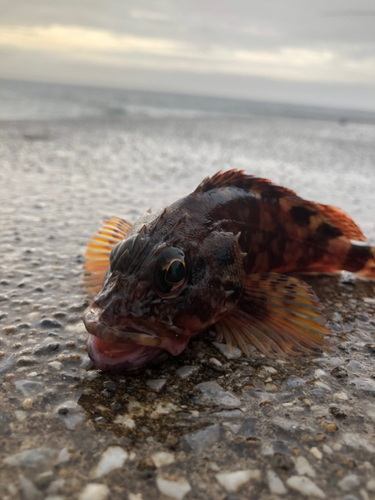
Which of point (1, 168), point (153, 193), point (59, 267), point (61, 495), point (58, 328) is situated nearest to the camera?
point (61, 495)

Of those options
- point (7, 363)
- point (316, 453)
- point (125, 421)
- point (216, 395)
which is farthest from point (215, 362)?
point (7, 363)

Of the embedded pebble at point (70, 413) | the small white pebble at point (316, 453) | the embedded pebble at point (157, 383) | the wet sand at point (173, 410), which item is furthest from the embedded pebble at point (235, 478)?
the embedded pebble at point (70, 413)

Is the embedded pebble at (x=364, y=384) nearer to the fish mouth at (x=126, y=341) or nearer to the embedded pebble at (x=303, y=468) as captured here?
the embedded pebble at (x=303, y=468)

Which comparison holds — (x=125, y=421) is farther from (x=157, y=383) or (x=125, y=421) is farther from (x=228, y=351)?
(x=228, y=351)

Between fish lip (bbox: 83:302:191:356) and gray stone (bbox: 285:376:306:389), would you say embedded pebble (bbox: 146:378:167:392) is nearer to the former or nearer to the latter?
fish lip (bbox: 83:302:191:356)

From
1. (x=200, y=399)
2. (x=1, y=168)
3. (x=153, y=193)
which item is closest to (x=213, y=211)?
(x=200, y=399)

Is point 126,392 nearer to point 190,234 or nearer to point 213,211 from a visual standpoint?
point 190,234
